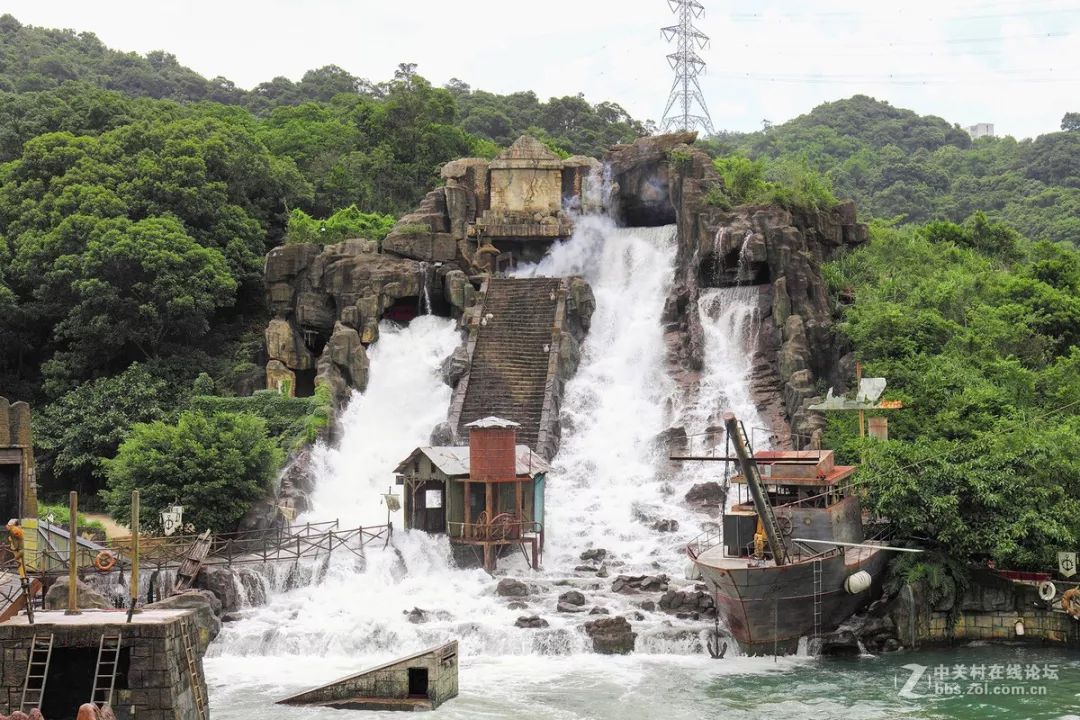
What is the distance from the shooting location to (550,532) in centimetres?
4150

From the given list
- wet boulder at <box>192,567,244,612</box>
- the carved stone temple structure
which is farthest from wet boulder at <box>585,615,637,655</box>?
the carved stone temple structure

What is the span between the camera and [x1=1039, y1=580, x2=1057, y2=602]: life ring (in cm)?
3356

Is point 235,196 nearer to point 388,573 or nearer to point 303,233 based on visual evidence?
point 303,233

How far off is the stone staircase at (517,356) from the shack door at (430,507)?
6.27 meters

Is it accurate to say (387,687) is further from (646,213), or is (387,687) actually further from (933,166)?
(933,166)

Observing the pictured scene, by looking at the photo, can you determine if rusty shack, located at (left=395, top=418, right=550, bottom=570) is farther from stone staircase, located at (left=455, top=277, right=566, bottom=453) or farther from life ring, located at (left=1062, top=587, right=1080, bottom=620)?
life ring, located at (left=1062, top=587, right=1080, bottom=620)

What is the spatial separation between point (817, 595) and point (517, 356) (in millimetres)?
20603

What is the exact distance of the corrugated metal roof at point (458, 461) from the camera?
3944 centimetres

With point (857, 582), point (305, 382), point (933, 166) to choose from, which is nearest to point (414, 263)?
point (305, 382)

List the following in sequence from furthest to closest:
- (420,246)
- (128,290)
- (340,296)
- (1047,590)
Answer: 1. (420,246)
2. (340,296)
3. (128,290)
4. (1047,590)

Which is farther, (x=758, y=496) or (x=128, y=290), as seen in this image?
(x=128, y=290)

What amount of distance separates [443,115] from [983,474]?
4906 cm

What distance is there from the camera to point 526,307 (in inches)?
2136

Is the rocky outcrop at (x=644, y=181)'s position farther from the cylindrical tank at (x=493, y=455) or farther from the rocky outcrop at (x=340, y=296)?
the cylindrical tank at (x=493, y=455)
